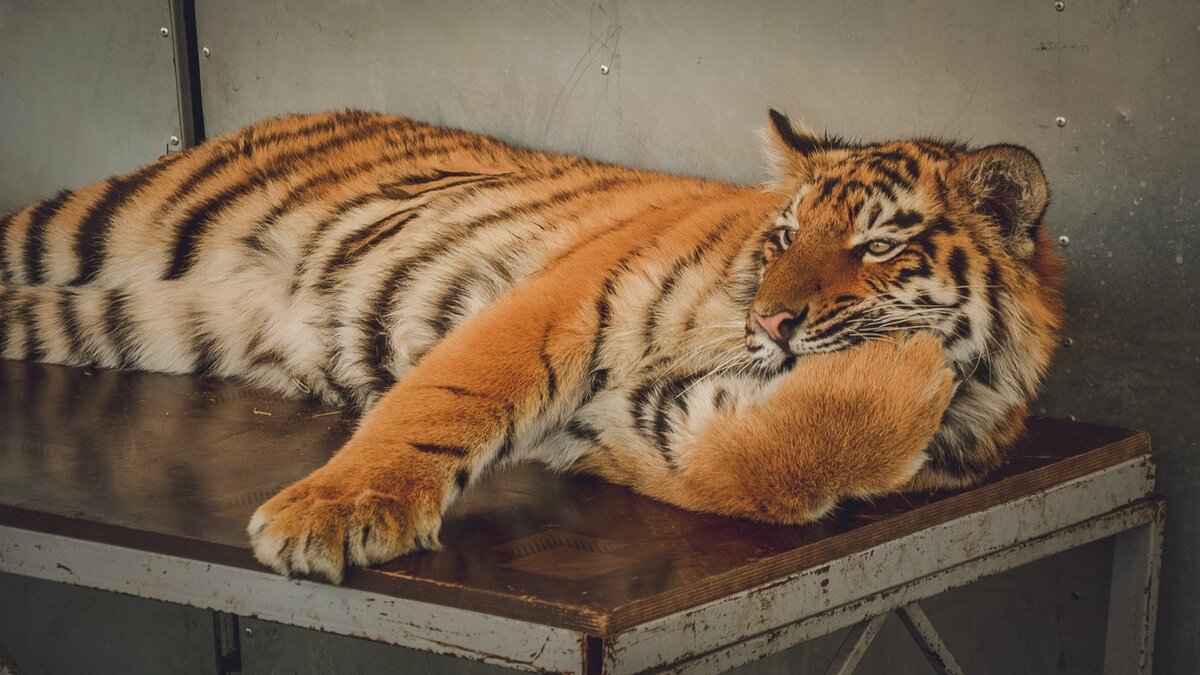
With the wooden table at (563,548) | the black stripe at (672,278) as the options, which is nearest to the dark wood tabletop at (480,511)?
the wooden table at (563,548)

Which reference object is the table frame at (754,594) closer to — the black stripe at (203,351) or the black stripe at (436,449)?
the black stripe at (436,449)

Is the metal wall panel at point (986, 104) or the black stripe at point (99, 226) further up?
the metal wall panel at point (986, 104)

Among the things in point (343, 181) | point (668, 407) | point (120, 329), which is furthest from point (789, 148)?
point (120, 329)

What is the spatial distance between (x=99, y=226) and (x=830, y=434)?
1.77 m

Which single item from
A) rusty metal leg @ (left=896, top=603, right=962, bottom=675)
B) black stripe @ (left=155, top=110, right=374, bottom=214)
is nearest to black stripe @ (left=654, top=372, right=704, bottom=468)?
rusty metal leg @ (left=896, top=603, right=962, bottom=675)

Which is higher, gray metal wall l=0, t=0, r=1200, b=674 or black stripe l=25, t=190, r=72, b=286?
gray metal wall l=0, t=0, r=1200, b=674

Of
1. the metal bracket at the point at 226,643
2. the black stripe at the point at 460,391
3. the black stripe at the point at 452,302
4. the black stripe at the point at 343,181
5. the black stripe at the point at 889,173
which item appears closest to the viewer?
the black stripe at the point at 460,391

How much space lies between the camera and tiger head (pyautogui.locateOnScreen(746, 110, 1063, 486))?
1671 millimetres

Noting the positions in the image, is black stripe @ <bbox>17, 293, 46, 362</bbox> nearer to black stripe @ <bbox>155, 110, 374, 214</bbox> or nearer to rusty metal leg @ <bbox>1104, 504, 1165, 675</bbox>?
black stripe @ <bbox>155, 110, 374, 214</bbox>

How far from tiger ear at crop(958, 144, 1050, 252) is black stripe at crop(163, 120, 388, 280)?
53.5 inches

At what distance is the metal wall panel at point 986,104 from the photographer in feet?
6.52

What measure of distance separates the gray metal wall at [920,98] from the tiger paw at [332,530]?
1207mm

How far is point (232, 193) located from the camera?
2613mm

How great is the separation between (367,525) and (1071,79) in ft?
4.44
